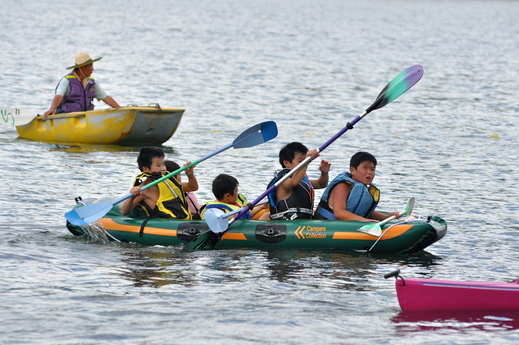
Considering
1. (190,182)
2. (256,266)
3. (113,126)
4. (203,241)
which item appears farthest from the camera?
(113,126)

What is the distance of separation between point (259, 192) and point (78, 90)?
3.67 m

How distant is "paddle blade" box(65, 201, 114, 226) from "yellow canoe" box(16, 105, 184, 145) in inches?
185

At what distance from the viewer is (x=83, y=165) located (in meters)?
12.0

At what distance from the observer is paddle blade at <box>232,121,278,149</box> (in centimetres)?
880

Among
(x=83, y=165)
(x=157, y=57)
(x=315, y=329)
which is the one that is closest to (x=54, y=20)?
(x=157, y=57)

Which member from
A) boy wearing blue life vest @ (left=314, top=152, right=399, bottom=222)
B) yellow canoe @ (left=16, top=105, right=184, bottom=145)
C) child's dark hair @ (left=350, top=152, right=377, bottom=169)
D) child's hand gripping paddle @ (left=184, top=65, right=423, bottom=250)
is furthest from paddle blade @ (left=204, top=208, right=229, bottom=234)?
yellow canoe @ (left=16, top=105, right=184, bottom=145)

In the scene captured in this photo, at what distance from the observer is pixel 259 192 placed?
10.5m

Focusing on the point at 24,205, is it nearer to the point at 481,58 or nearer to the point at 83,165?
the point at 83,165

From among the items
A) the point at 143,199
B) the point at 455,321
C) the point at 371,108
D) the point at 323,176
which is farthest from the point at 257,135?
the point at 455,321

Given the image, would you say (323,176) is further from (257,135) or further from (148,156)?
(148,156)

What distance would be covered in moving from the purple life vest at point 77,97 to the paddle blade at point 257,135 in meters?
4.50

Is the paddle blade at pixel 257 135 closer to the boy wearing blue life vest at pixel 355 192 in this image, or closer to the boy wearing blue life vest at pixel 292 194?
the boy wearing blue life vest at pixel 292 194

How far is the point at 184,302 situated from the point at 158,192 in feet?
7.03

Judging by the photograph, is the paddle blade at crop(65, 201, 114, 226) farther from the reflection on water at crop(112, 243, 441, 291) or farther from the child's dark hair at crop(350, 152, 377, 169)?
the child's dark hair at crop(350, 152, 377, 169)
